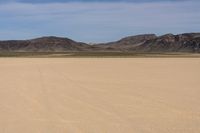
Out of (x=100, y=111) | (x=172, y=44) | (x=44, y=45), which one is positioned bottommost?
(x=172, y=44)

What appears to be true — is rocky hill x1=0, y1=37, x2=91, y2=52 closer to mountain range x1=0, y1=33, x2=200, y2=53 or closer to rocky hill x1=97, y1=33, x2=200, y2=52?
mountain range x1=0, y1=33, x2=200, y2=53

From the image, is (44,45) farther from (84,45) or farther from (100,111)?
(100,111)

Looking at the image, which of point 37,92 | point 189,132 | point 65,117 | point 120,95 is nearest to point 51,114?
point 65,117

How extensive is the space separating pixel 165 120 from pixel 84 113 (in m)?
1.48

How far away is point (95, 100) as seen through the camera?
9.59 m

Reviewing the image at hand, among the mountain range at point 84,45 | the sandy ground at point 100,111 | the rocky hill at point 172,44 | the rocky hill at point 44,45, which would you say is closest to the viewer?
the sandy ground at point 100,111

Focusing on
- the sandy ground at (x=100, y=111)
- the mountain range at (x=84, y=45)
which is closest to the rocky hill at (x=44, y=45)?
the mountain range at (x=84, y=45)

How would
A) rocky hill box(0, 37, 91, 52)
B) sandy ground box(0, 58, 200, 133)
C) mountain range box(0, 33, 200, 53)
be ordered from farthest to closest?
1. rocky hill box(0, 37, 91, 52)
2. mountain range box(0, 33, 200, 53)
3. sandy ground box(0, 58, 200, 133)

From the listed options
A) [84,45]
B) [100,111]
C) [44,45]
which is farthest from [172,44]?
[100,111]

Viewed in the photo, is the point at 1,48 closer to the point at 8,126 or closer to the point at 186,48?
the point at 186,48

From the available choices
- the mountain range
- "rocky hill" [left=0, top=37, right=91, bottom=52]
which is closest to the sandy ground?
the mountain range

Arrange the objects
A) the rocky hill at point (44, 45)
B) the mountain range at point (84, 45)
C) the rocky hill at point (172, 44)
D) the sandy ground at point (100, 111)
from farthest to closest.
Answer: the rocky hill at point (44, 45)
the mountain range at point (84, 45)
the rocky hill at point (172, 44)
the sandy ground at point (100, 111)

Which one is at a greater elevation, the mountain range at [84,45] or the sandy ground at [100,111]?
the sandy ground at [100,111]

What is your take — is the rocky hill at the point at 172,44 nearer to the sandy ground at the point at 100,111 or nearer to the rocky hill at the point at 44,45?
the rocky hill at the point at 44,45
